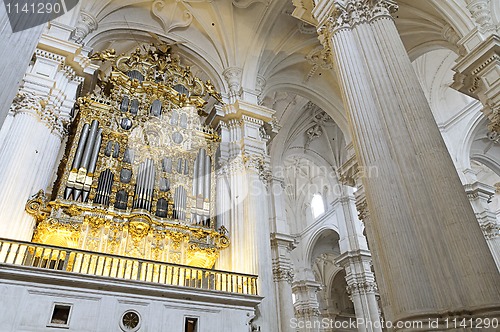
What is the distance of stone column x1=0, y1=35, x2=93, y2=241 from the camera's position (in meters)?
6.85

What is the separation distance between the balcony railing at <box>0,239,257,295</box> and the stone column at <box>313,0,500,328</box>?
3.81 m

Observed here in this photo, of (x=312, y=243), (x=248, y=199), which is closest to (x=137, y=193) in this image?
Answer: (x=248, y=199)

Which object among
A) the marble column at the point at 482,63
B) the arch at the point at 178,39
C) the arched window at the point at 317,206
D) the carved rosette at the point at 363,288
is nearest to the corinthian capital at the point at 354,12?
the marble column at the point at 482,63

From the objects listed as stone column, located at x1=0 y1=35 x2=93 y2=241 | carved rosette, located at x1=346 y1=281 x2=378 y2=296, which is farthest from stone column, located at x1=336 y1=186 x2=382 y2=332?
stone column, located at x1=0 y1=35 x2=93 y2=241

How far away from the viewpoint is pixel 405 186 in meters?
4.41

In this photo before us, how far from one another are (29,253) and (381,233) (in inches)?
229

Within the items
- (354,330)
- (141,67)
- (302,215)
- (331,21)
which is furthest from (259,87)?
(354,330)

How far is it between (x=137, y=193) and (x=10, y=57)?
5458 millimetres

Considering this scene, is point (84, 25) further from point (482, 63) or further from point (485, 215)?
point (485, 215)

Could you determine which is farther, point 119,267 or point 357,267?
point 357,267

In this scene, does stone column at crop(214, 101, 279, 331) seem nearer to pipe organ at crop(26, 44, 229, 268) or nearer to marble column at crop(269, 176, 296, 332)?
pipe organ at crop(26, 44, 229, 268)

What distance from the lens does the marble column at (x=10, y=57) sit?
10.4 ft

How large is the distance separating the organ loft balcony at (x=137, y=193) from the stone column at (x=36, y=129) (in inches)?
12.1

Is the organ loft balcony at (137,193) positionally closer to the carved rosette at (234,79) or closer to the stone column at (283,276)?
the carved rosette at (234,79)
